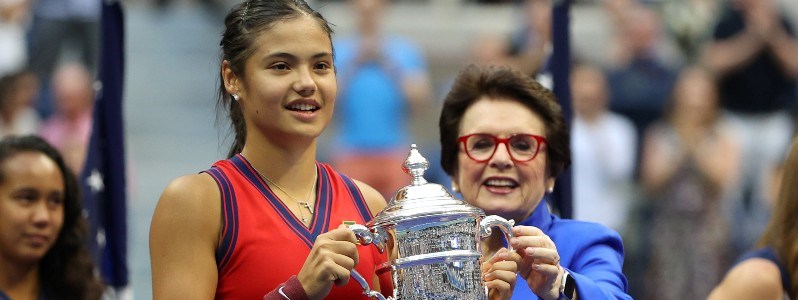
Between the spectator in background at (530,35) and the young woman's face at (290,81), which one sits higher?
the young woman's face at (290,81)

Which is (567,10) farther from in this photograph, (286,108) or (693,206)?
(693,206)

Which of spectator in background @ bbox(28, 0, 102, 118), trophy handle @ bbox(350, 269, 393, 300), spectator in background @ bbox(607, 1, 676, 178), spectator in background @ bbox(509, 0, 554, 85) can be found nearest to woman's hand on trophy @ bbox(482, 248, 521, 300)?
trophy handle @ bbox(350, 269, 393, 300)

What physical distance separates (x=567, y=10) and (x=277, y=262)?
6.68ft

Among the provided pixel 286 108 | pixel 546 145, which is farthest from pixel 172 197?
pixel 546 145

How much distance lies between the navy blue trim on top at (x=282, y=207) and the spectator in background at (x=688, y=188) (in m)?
5.58

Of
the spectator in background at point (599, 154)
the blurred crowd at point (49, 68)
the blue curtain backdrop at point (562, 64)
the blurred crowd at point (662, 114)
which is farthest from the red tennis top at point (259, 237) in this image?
the blurred crowd at point (49, 68)

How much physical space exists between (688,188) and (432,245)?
6.06m

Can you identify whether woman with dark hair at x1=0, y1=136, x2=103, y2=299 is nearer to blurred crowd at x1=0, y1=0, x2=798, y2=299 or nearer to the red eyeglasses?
the red eyeglasses

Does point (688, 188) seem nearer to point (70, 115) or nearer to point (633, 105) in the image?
point (633, 105)

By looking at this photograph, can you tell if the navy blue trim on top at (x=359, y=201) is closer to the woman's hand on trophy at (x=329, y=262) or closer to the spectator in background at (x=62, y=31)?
the woman's hand on trophy at (x=329, y=262)

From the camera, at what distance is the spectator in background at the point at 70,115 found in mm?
8953

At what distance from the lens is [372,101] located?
8.79 metres

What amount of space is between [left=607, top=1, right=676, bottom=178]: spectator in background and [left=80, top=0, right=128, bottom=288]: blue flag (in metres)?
4.52

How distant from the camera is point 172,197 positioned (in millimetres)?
3275
